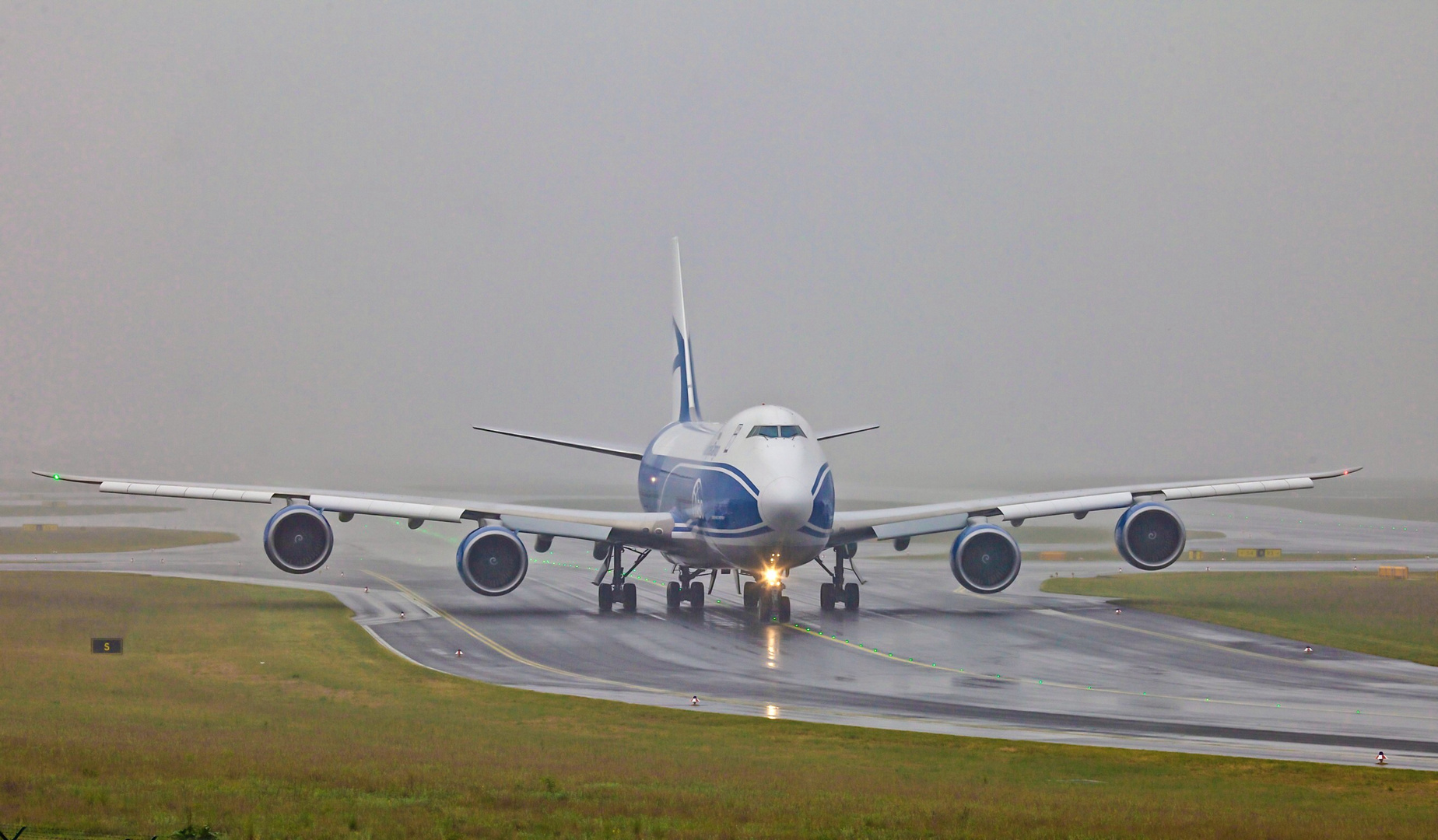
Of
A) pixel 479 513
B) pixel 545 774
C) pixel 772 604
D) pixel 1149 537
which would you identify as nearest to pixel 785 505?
pixel 772 604

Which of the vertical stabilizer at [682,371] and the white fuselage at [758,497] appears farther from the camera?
the vertical stabilizer at [682,371]

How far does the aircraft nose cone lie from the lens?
37.7m

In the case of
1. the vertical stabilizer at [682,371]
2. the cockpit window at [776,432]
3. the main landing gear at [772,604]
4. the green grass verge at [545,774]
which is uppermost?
the vertical stabilizer at [682,371]

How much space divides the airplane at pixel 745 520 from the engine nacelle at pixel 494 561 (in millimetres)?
32

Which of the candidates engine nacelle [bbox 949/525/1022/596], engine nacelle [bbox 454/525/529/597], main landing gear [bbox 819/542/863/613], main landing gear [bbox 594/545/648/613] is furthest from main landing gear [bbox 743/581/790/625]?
engine nacelle [bbox 454/525/529/597]

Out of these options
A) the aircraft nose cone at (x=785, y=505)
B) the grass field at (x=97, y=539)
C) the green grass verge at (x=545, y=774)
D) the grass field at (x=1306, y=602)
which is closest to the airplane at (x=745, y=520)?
the aircraft nose cone at (x=785, y=505)

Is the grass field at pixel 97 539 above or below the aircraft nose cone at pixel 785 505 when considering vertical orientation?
below

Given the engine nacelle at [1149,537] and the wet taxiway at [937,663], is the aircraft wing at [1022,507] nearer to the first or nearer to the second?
the engine nacelle at [1149,537]

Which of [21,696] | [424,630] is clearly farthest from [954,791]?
[424,630]

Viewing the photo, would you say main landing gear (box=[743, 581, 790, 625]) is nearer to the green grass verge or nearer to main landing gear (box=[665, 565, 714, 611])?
main landing gear (box=[665, 565, 714, 611])

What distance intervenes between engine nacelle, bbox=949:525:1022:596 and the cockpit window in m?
6.16

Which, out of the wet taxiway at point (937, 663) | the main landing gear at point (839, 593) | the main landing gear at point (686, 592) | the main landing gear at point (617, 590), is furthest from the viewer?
the main landing gear at point (686, 592)

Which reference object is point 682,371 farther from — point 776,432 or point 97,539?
point 97,539

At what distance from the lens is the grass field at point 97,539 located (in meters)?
69.2
